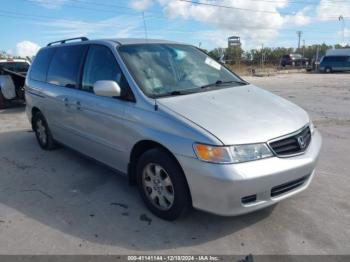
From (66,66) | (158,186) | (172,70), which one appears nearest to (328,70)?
(66,66)

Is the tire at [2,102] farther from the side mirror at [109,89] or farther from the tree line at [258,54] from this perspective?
the tree line at [258,54]

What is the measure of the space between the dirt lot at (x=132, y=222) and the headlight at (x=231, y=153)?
0.77 m

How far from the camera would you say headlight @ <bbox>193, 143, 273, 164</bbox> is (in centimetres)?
290

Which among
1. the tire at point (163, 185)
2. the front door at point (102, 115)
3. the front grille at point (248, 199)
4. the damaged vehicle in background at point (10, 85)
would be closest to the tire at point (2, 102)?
the damaged vehicle in background at point (10, 85)

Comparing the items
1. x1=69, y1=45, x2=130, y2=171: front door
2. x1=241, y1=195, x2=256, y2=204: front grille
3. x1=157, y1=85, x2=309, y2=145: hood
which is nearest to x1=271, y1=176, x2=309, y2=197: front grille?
x1=241, y1=195, x2=256, y2=204: front grille

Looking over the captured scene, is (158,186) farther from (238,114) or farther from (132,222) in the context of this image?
(238,114)

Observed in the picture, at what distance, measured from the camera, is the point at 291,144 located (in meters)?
3.19

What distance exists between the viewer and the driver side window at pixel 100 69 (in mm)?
3896

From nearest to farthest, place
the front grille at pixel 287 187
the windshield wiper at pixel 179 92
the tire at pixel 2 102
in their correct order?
1. the front grille at pixel 287 187
2. the windshield wiper at pixel 179 92
3. the tire at pixel 2 102

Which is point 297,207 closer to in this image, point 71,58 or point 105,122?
point 105,122

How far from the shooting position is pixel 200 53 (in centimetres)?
472

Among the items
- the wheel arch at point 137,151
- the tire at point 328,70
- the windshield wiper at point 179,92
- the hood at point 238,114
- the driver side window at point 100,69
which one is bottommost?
the tire at point 328,70

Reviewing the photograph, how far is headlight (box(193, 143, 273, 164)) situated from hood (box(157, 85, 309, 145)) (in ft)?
0.17

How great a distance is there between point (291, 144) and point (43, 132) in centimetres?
440
